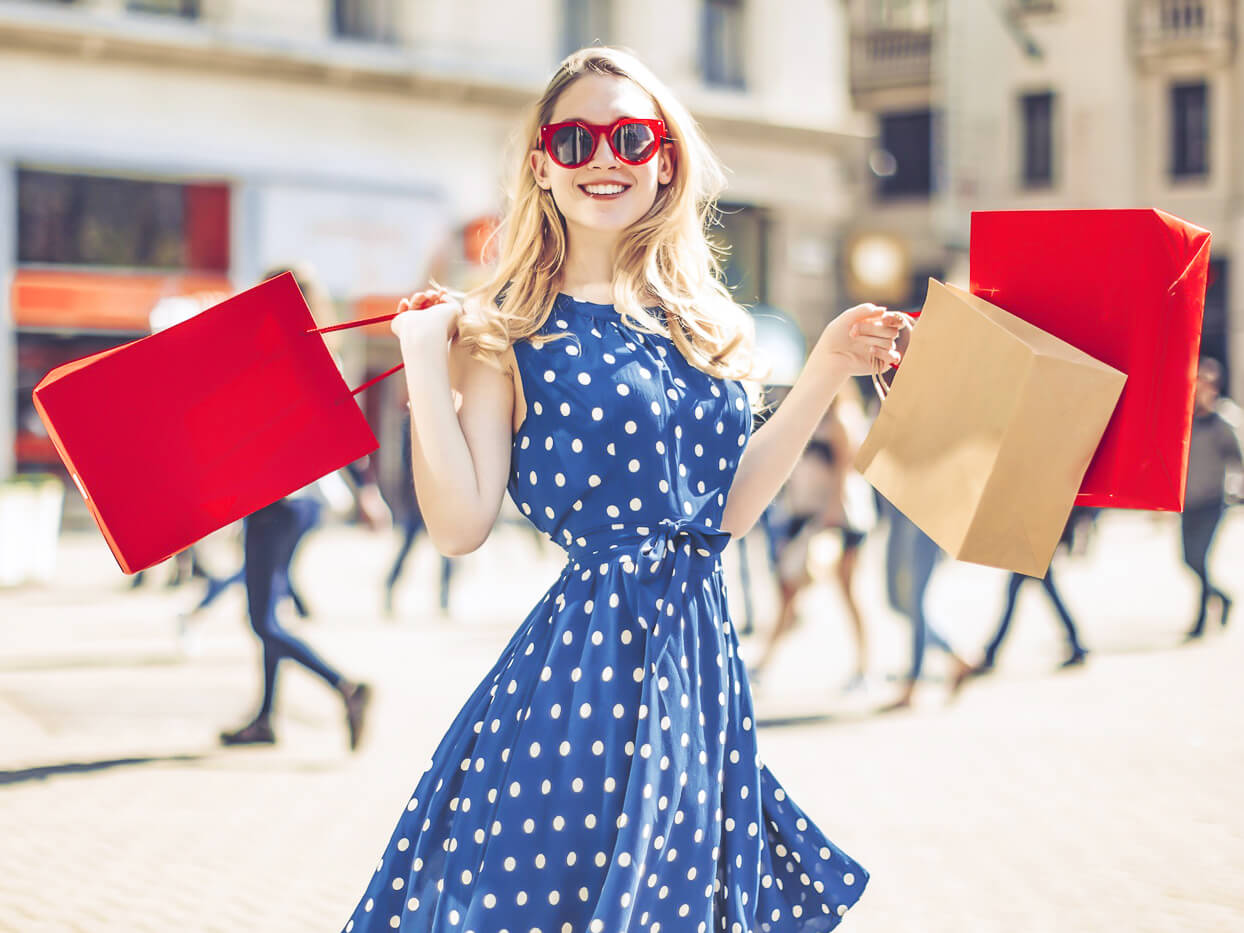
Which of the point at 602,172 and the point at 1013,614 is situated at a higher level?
the point at 602,172

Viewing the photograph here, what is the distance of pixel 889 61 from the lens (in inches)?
1051

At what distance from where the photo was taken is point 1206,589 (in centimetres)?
938

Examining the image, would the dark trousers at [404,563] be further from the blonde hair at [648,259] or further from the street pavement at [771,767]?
the blonde hair at [648,259]

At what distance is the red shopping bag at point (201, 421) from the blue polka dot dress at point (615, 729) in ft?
1.37

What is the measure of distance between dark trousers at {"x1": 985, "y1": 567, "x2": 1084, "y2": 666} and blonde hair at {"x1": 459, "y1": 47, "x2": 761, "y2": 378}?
5.46 meters

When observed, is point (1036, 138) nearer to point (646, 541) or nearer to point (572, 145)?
point (572, 145)

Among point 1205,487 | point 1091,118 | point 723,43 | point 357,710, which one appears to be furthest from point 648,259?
point 1091,118

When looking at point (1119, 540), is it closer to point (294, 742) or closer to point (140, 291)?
point (140, 291)

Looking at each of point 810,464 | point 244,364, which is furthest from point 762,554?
point 244,364

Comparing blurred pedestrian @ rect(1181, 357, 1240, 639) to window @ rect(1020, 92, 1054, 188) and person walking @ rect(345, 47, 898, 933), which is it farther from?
window @ rect(1020, 92, 1054, 188)

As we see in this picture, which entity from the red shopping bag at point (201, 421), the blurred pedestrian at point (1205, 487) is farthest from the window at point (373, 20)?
the red shopping bag at point (201, 421)

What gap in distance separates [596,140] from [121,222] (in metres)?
15.5

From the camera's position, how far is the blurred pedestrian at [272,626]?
5941mm

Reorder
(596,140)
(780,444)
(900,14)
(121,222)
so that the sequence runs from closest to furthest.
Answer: (596,140), (780,444), (121,222), (900,14)
